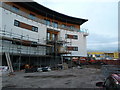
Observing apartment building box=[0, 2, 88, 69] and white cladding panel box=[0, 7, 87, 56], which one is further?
apartment building box=[0, 2, 88, 69]

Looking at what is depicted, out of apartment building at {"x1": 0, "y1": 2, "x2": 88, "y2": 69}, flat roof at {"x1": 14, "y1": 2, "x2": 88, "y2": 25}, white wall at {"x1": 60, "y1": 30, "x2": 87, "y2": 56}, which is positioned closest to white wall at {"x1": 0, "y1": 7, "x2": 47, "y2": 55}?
apartment building at {"x1": 0, "y1": 2, "x2": 88, "y2": 69}

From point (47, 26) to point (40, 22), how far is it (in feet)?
7.61

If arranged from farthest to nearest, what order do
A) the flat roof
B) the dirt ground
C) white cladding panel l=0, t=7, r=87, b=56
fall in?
1. the flat roof
2. white cladding panel l=0, t=7, r=87, b=56
3. the dirt ground

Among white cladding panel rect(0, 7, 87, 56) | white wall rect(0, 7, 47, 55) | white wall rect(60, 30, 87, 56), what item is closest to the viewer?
white wall rect(0, 7, 47, 55)

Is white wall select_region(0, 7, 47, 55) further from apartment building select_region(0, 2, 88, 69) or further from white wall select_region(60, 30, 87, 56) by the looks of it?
white wall select_region(60, 30, 87, 56)

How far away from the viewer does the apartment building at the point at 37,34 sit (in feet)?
72.1

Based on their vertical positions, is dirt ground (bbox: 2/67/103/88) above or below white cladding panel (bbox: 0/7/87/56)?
below

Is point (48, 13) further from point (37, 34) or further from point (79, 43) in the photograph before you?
point (79, 43)

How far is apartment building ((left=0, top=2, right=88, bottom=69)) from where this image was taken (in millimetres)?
21984

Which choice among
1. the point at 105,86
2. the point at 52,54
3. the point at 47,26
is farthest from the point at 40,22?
the point at 105,86

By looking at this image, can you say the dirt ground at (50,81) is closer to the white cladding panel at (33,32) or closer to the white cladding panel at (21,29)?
the white cladding panel at (21,29)

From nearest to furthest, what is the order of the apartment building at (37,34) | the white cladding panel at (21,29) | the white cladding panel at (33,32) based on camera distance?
the white cladding panel at (21,29) → the white cladding panel at (33,32) → the apartment building at (37,34)

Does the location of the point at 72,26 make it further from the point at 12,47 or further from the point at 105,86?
the point at 105,86

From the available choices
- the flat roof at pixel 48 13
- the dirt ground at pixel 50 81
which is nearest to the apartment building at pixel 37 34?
the flat roof at pixel 48 13
